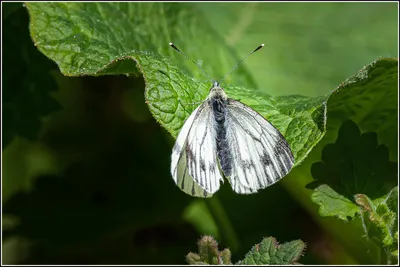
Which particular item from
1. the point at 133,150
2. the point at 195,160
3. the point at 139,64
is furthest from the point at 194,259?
the point at 133,150

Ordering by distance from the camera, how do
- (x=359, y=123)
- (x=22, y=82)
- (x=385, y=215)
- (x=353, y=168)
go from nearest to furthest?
(x=385, y=215)
(x=353, y=168)
(x=359, y=123)
(x=22, y=82)

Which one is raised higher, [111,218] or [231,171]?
[111,218]

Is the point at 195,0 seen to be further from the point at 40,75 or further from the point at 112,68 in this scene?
the point at 112,68

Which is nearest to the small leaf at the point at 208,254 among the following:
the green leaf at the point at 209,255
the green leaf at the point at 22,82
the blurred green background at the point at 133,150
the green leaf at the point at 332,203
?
the green leaf at the point at 209,255

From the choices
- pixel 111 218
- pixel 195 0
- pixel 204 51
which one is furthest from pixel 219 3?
pixel 111 218

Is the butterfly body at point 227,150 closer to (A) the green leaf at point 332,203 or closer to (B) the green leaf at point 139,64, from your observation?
(B) the green leaf at point 139,64

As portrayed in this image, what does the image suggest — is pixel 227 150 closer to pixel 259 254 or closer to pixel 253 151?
pixel 253 151
